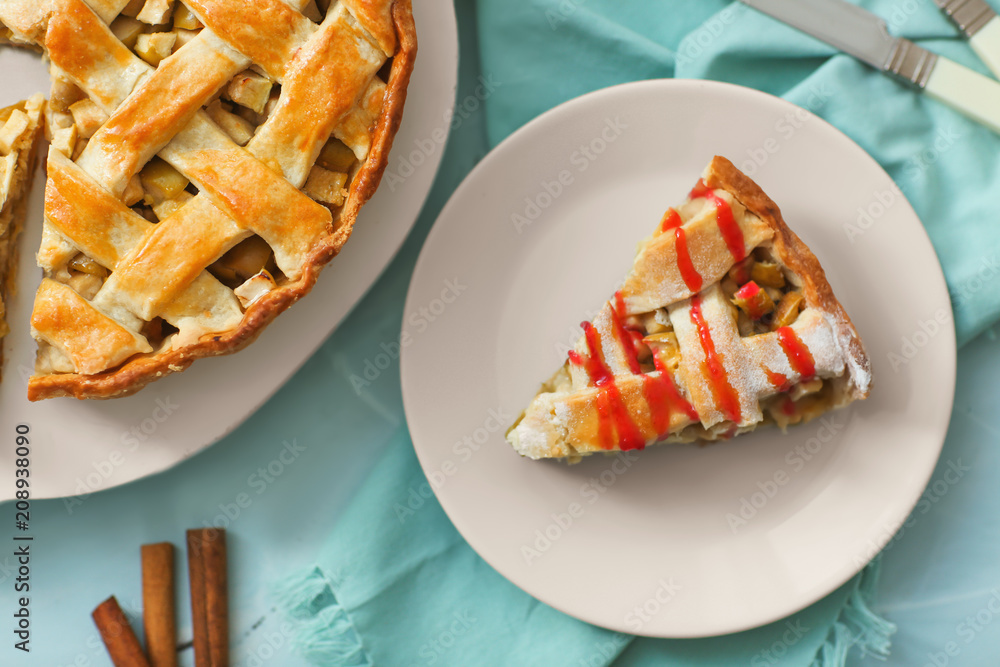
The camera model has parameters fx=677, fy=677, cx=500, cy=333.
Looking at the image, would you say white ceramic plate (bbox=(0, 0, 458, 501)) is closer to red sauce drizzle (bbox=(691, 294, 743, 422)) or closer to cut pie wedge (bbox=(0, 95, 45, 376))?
cut pie wedge (bbox=(0, 95, 45, 376))

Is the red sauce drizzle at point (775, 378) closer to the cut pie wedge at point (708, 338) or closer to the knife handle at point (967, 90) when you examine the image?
the cut pie wedge at point (708, 338)

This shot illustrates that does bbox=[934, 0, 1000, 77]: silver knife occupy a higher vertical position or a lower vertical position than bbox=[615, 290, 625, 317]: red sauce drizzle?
higher

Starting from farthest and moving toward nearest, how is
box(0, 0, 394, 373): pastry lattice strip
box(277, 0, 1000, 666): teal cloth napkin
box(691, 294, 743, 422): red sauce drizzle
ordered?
box(277, 0, 1000, 666): teal cloth napkin
box(691, 294, 743, 422): red sauce drizzle
box(0, 0, 394, 373): pastry lattice strip

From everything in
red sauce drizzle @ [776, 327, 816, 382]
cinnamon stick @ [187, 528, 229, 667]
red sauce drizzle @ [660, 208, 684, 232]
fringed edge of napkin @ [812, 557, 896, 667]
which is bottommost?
cinnamon stick @ [187, 528, 229, 667]

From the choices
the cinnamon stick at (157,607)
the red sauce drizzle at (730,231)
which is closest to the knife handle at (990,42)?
the red sauce drizzle at (730,231)

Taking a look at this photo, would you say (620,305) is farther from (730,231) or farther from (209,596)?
(209,596)

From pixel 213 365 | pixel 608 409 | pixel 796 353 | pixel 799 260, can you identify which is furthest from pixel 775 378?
pixel 213 365

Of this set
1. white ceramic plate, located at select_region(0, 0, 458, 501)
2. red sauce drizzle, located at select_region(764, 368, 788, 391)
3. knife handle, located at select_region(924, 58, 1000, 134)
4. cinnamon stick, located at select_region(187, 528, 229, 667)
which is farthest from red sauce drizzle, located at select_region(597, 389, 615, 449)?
knife handle, located at select_region(924, 58, 1000, 134)
